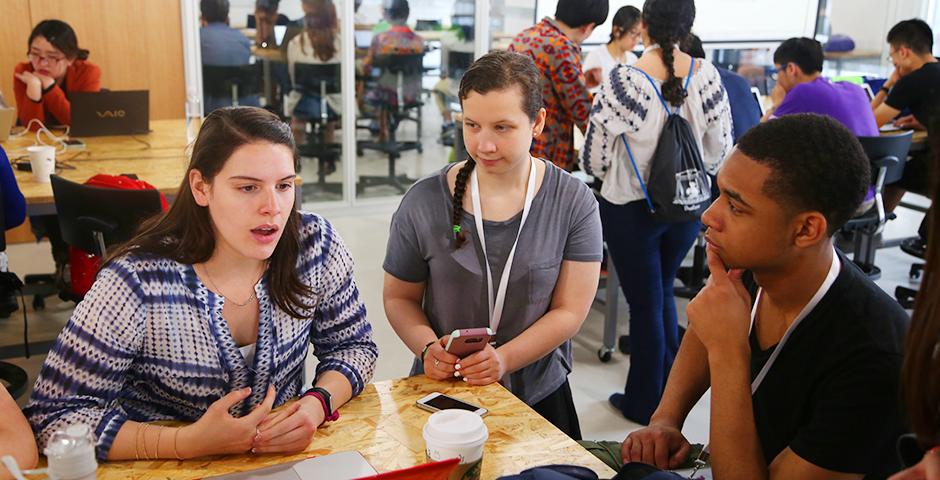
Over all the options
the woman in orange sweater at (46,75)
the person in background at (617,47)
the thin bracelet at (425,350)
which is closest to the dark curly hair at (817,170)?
the thin bracelet at (425,350)

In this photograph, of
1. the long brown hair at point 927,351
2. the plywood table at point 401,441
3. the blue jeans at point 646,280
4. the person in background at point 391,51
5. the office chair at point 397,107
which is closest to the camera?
the long brown hair at point 927,351

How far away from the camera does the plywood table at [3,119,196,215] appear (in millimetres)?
→ 3266

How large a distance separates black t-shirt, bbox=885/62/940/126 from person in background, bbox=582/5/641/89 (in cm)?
155

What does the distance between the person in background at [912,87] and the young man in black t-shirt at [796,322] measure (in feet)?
12.3

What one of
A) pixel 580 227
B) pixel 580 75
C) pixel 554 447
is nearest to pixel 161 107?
pixel 580 75

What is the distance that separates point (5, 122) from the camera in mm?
4051

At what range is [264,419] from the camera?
1.54 m

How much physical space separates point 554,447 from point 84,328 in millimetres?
866

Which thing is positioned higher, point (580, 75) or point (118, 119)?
point (580, 75)

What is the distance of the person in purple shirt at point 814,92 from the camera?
13.5 ft

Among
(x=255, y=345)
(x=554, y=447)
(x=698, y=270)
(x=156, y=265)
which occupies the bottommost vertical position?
(x=698, y=270)

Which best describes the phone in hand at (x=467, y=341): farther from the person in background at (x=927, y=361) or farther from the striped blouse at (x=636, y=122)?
the striped blouse at (x=636, y=122)

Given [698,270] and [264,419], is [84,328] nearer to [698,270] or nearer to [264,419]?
[264,419]

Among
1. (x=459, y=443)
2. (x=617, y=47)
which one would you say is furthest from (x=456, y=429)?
(x=617, y=47)
